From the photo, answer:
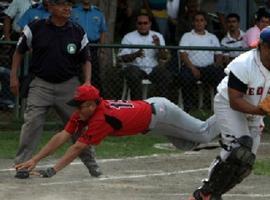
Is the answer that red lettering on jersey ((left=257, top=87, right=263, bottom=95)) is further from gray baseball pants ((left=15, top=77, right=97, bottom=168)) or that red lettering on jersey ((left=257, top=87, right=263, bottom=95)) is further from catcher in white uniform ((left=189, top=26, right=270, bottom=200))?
gray baseball pants ((left=15, top=77, right=97, bottom=168))

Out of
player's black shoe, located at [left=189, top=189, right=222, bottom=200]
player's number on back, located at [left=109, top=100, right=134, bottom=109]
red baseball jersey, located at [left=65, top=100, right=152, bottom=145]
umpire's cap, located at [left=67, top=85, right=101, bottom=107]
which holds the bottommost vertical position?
player's black shoe, located at [left=189, top=189, right=222, bottom=200]

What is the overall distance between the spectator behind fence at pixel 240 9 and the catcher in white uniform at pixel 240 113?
8.66 meters

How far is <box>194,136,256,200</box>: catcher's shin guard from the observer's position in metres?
7.92

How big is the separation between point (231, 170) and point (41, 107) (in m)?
2.68

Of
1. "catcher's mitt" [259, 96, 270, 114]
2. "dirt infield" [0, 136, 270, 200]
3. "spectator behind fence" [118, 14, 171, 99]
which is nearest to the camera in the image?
"catcher's mitt" [259, 96, 270, 114]

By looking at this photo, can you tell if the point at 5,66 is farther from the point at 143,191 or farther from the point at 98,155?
the point at 143,191

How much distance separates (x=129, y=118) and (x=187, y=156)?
3173 millimetres

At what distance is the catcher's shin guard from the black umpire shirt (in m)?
2.29

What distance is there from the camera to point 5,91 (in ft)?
44.6

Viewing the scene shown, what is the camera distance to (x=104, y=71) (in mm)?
14047

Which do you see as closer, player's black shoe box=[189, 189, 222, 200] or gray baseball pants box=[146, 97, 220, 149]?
player's black shoe box=[189, 189, 222, 200]

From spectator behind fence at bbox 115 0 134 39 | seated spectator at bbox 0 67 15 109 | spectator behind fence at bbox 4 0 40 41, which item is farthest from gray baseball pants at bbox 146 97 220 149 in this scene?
spectator behind fence at bbox 115 0 134 39

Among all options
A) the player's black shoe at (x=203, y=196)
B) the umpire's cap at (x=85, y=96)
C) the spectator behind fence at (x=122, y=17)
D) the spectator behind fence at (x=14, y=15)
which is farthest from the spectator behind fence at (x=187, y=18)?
the player's black shoe at (x=203, y=196)

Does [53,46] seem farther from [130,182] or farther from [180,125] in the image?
[180,125]
